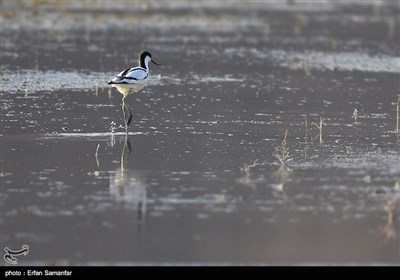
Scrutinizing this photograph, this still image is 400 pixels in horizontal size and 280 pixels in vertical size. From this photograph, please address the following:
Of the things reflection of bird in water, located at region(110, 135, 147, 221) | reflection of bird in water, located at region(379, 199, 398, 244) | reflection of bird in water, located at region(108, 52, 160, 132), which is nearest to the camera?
reflection of bird in water, located at region(379, 199, 398, 244)

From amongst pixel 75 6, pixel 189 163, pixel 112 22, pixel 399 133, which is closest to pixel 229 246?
pixel 189 163

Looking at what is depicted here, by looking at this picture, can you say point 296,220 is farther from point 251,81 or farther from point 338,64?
point 338,64

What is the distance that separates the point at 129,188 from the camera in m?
12.3

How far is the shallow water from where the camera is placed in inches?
403

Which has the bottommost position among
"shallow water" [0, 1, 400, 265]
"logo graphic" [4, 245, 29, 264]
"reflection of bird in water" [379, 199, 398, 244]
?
"shallow water" [0, 1, 400, 265]

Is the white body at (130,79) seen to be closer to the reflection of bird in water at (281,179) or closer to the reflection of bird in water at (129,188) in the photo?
the reflection of bird in water at (129,188)

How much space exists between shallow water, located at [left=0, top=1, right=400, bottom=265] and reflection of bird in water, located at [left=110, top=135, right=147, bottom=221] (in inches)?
0.9

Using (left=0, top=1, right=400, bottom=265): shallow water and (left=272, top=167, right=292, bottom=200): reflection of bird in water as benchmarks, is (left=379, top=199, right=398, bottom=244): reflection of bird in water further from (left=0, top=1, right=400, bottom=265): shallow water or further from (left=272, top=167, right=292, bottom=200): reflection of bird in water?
(left=272, top=167, right=292, bottom=200): reflection of bird in water

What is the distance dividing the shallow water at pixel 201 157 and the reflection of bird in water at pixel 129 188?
23 millimetres

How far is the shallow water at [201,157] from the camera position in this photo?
10.2m

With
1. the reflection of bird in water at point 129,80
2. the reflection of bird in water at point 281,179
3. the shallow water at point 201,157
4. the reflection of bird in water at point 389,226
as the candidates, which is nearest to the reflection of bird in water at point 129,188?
the shallow water at point 201,157

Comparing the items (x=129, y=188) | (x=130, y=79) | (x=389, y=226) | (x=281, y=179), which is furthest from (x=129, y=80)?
(x=389, y=226)

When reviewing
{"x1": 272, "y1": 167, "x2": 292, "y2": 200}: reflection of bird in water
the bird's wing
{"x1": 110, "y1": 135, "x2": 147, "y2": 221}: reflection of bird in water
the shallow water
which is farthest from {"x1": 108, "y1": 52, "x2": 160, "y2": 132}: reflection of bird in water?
{"x1": 272, "y1": 167, "x2": 292, "y2": 200}: reflection of bird in water

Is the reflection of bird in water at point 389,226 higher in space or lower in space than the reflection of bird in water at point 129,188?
higher
